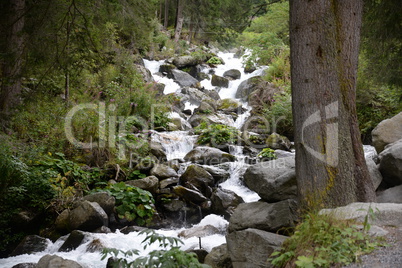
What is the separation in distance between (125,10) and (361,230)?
7.73 m

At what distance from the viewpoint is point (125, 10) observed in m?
8.59

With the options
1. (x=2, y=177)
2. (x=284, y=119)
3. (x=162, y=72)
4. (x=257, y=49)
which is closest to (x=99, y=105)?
(x=2, y=177)

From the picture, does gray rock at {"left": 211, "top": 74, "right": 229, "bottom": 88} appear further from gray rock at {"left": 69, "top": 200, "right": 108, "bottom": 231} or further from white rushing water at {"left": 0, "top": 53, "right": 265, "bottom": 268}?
gray rock at {"left": 69, "top": 200, "right": 108, "bottom": 231}

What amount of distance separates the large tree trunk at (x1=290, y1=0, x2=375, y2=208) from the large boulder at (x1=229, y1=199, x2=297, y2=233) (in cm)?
53

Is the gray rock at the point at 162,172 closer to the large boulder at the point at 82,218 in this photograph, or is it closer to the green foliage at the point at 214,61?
the large boulder at the point at 82,218

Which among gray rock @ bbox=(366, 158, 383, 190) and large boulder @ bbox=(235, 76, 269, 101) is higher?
large boulder @ bbox=(235, 76, 269, 101)

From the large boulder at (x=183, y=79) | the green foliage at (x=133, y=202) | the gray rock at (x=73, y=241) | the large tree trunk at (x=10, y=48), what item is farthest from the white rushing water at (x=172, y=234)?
the large tree trunk at (x=10, y=48)

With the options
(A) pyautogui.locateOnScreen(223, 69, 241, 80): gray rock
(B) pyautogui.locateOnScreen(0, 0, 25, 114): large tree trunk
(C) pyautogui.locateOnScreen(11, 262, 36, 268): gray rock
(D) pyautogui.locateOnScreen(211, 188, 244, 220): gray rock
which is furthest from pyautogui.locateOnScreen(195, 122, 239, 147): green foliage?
(A) pyautogui.locateOnScreen(223, 69, 241, 80): gray rock

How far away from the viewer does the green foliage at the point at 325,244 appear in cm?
258

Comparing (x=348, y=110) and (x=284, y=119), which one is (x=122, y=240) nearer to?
(x=348, y=110)

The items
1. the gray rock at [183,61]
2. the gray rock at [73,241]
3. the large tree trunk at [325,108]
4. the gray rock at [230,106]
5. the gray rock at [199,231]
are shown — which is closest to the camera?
the large tree trunk at [325,108]

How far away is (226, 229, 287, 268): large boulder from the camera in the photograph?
11.6 ft

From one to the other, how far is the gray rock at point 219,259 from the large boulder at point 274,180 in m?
0.97

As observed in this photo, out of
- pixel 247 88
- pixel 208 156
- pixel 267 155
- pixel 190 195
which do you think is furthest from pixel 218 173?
pixel 247 88
